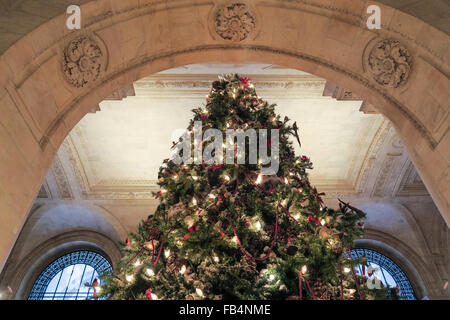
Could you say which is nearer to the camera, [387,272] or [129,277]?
[129,277]

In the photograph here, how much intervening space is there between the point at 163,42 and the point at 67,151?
17.7 ft

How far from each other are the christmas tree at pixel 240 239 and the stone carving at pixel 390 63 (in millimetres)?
1446

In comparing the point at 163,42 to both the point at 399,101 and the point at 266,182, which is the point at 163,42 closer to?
the point at 266,182

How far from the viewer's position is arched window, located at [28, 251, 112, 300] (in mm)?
8609

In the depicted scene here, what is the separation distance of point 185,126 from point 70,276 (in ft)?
20.3

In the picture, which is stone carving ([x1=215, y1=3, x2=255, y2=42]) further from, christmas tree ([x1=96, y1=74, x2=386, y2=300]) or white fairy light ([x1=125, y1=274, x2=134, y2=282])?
white fairy light ([x1=125, y1=274, x2=134, y2=282])

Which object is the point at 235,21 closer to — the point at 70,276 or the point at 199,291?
the point at 199,291

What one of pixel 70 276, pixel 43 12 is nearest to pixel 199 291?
pixel 43 12

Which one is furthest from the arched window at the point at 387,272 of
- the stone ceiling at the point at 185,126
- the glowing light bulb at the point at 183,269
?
the glowing light bulb at the point at 183,269

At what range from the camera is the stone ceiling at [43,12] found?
2.86 meters

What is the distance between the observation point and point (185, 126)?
7.68 m

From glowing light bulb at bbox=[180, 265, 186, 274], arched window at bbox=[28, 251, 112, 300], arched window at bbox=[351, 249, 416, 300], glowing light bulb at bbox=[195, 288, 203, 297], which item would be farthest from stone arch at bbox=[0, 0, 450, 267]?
arched window at bbox=[351, 249, 416, 300]

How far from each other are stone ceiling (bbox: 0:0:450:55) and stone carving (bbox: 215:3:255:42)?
1642 millimetres
